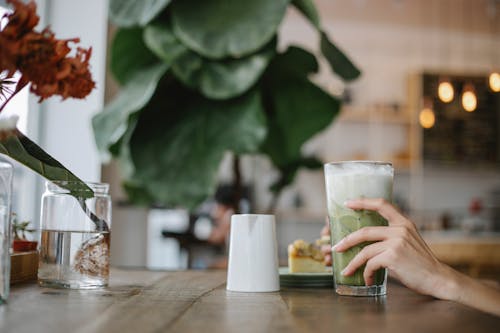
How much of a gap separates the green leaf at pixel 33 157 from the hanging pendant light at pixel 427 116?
611 centimetres

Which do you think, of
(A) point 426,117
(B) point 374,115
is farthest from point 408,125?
(B) point 374,115

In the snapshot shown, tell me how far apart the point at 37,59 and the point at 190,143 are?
1517 millimetres

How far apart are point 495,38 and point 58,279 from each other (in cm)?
732

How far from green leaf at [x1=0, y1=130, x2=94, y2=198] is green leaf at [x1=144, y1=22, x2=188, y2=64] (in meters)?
1.39

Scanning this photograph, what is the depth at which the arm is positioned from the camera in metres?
1.03

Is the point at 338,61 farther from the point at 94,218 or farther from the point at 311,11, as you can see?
the point at 94,218

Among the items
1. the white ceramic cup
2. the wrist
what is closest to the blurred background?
the white ceramic cup

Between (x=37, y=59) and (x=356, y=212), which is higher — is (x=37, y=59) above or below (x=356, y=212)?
above

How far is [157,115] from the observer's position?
2467 millimetres

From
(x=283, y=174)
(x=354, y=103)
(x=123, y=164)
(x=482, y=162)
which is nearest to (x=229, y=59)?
(x=123, y=164)

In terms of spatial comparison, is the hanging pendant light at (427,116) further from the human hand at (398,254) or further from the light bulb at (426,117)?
the human hand at (398,254)

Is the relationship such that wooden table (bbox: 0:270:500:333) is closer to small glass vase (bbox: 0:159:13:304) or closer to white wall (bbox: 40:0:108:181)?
small glass vase (bbox: 0:159:13:304)

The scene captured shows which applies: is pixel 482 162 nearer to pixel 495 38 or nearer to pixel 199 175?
pixel 495 38

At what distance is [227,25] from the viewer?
228cm
